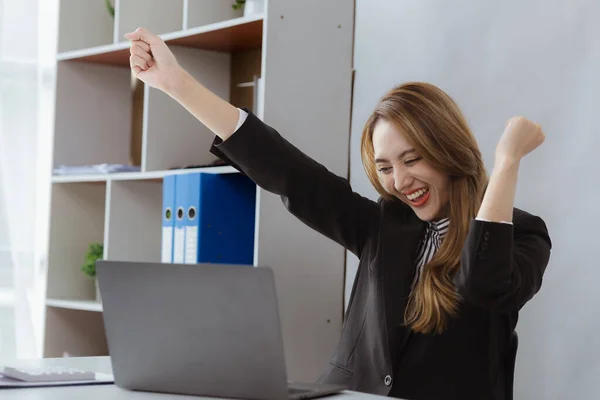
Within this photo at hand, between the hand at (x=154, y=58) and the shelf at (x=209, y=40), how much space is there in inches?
24.7

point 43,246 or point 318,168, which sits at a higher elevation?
Answer: point 318,168

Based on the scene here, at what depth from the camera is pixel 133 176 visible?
2.91 meters

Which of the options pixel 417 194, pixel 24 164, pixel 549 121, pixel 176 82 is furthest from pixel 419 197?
pixel 24 164

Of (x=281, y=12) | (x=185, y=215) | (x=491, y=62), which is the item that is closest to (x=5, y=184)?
(x=185, y=215)

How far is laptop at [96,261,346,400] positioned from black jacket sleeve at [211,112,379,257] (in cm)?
61

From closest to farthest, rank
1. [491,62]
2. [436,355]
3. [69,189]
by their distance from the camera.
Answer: [436,355] → [491,62] → [69,189]

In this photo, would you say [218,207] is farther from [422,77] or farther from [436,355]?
[436,355]

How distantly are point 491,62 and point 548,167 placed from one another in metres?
0.33

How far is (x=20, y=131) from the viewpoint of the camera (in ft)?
11.4

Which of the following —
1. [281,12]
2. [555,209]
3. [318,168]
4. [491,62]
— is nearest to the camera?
[318,168]

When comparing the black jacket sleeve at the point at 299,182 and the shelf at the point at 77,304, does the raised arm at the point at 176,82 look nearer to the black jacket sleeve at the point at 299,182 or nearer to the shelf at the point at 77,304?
the black jacket sleeve at the point at 299,182

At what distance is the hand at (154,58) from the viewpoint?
1.91 m

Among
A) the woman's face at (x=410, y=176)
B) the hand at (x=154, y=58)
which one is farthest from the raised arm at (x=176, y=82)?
the woman's face at (x=410, y=176)

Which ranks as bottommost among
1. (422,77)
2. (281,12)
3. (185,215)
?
(185,215)
